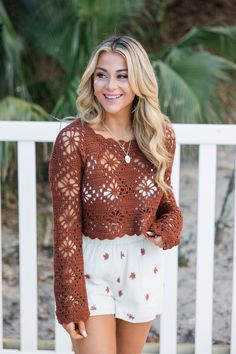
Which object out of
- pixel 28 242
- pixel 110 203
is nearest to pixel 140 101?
pixel 110 203

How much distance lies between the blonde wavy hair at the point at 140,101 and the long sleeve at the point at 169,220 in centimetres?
A: 6

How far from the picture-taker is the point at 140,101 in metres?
2.33

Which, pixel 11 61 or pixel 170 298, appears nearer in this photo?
pixel 170 298

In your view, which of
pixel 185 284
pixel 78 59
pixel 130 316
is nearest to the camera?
pixel 130 316

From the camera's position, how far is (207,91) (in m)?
5.23

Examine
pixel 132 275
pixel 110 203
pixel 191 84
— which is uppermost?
pixel 191 84

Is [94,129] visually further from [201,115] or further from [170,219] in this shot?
[201,115]

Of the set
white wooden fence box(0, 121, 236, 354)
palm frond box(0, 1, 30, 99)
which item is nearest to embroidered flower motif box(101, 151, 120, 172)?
white wooden fence box(0, 121, 236, 354)

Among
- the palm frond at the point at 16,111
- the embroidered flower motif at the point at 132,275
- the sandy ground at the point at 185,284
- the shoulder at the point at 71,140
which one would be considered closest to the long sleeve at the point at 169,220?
the embroidered flower motif at the point at 132,275

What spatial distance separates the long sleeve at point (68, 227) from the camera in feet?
7.22

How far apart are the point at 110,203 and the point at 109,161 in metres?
0.13

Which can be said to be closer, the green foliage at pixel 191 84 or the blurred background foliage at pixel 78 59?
the green foliage at pixel 191 84

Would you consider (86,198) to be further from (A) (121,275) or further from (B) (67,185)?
(A) (121,275)

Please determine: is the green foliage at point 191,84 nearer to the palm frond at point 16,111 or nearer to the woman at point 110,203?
the palm frond at point 16,111
